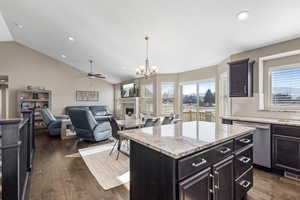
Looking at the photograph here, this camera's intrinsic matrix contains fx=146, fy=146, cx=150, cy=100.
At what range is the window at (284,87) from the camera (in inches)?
119

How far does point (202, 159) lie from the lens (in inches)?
48.9

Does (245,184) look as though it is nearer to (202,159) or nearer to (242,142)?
(242,142)

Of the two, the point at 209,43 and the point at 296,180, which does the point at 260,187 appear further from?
the point at 209,43

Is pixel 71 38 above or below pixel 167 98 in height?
above

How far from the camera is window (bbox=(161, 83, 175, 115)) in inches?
260

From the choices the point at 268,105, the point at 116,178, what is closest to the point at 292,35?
the point at 268,105

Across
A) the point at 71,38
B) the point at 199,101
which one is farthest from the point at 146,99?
the point at 71,38

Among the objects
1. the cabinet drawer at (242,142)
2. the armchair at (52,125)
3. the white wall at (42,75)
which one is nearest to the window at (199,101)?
the cabinet drawer at (242,142)

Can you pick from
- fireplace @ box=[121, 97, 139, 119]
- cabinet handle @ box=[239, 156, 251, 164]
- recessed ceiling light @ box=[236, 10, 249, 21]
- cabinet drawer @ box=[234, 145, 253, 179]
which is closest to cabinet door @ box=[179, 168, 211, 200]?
cabinet drawer @ box=[234, 145, 253, 179]

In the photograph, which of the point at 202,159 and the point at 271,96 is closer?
the point at 202,159

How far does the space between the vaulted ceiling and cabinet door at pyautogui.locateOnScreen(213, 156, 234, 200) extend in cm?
244

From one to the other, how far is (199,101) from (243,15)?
350 centimetres

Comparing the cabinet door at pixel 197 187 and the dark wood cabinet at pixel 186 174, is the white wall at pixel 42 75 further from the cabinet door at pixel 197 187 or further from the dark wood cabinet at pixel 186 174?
the cabinet door at pixel 197 187

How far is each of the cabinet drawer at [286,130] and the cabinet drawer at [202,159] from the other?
67.3 inches
